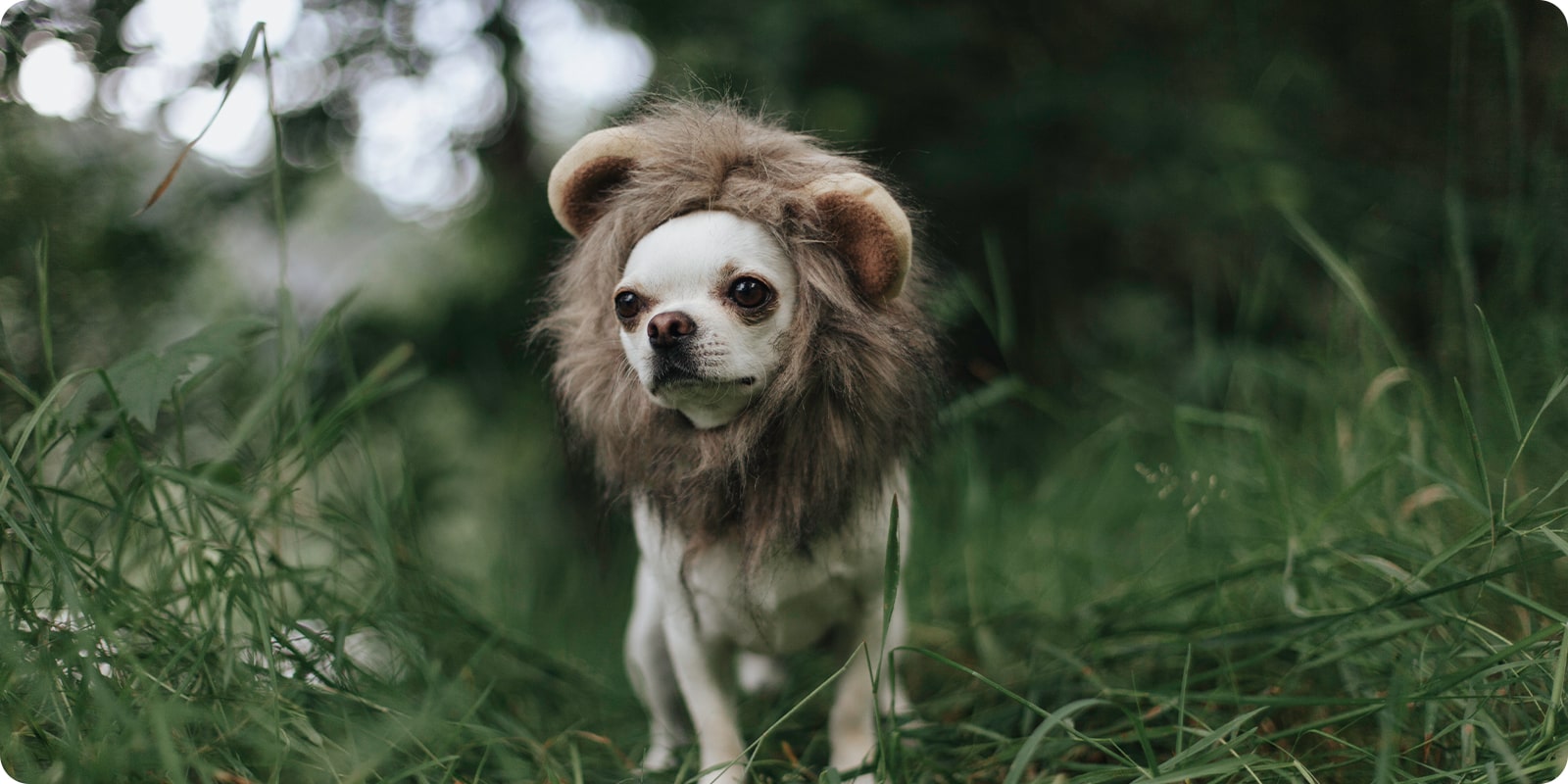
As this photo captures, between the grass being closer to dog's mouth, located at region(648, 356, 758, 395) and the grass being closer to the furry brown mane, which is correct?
the furry brown mane

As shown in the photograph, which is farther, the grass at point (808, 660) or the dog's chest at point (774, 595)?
the dog's chest at point (774, 595)

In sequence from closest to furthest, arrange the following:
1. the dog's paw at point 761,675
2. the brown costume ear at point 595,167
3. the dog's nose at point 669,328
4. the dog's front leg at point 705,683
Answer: the dog's nose at point 669,328 → the brown costume ear at point 595,167 → the dog's front leg at point 705,683 → the dog's paw at point 761,675

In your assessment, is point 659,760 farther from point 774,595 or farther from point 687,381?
point 687,381

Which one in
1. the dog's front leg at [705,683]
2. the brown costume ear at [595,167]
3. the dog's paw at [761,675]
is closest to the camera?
the brown costume ear at [595,167]

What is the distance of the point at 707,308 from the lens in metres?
0.92

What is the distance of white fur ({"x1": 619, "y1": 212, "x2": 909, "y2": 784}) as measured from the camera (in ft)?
3.05

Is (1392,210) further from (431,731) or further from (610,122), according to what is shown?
(431,731)

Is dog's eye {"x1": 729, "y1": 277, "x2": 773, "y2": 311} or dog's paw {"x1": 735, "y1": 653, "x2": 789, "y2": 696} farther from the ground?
dog's eye {"x1": 729, "y1": 277, "x2": 773, "y2": 311}

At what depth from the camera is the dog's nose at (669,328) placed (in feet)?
2.91

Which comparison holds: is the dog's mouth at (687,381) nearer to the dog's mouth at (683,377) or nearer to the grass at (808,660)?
the dog's mouth at (683,377)

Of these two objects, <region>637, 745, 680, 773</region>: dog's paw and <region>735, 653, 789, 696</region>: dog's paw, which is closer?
<region>637, 745, 680, 773</region>: dog's paw

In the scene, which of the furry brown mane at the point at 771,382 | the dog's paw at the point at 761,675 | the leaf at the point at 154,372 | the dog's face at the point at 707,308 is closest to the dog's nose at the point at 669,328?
the dog's face at the point at 707,308

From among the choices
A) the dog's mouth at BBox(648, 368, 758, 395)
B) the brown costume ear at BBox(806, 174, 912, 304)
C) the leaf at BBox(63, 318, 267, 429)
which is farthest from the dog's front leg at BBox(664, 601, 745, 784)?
the leaf at BBox(63, 318, 267, 429)

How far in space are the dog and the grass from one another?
154 millimetres
